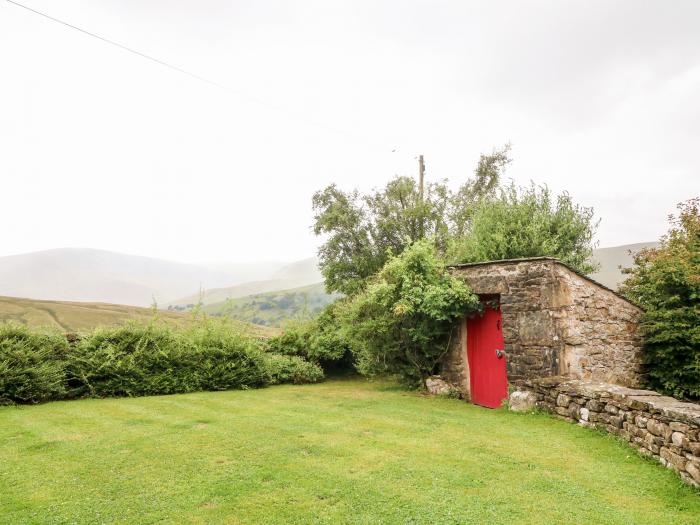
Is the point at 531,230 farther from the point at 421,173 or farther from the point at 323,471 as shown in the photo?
the point at 323,471

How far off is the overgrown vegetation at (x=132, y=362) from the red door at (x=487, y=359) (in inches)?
261

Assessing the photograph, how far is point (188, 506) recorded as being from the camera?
14.5ft

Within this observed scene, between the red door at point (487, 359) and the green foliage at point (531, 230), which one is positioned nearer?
the red door at point (487, 359)


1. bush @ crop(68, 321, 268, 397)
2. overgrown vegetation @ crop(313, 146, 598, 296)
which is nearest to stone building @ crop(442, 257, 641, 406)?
overgrown vegetation @ crop(313, 146, 598, 296)

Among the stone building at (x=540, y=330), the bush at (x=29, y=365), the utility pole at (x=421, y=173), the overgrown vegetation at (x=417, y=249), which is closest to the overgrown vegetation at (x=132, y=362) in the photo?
the bush at (x=29, y=365)

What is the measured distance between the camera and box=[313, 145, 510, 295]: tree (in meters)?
21.3

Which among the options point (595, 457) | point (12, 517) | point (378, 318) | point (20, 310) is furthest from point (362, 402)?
point (20, 310)

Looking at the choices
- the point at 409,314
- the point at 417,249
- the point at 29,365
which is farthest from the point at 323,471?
the point at 29,365

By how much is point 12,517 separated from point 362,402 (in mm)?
7352

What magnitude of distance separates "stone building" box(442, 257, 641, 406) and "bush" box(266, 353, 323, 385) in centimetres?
576

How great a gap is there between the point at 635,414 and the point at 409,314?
18.8 ft

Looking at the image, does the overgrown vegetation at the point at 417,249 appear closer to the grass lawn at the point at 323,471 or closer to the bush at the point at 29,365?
the grass lawn at the point at 323,471

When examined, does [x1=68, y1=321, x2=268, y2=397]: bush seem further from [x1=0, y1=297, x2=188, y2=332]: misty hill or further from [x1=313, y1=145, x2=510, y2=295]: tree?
[x1=0, y1=297, x2=188, y2=332]: misty hill

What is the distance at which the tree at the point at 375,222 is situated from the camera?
21297 millimetres
